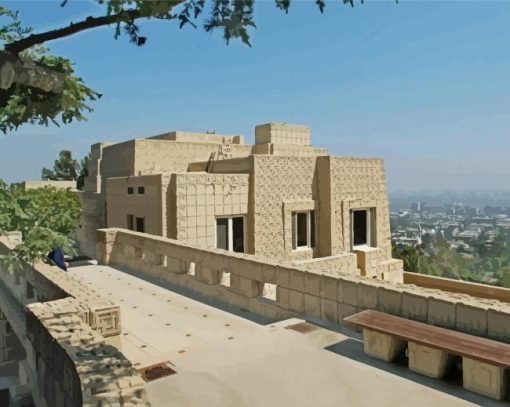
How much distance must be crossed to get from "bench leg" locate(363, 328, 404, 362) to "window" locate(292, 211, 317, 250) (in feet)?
43.8

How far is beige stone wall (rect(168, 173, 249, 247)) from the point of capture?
15797mm

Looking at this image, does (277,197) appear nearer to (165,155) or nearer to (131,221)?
(131,221)

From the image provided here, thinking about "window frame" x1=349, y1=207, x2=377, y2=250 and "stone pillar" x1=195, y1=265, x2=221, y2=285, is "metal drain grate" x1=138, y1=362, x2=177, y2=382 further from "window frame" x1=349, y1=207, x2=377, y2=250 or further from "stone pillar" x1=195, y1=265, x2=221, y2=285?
"window frame" x1=349, y1=207, x2=377, y2=250

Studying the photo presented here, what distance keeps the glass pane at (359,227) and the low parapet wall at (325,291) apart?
11.7 m

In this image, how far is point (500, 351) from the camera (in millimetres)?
4559

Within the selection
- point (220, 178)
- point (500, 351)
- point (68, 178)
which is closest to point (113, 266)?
point (220, 178)

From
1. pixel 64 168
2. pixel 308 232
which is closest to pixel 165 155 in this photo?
pixel 308 232

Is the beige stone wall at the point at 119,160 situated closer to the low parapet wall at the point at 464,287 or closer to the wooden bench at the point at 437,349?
the low parapet wall at the point at 464,287

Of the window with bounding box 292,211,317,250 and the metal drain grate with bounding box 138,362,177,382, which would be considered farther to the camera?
the window with bounding box 292,211,317,250

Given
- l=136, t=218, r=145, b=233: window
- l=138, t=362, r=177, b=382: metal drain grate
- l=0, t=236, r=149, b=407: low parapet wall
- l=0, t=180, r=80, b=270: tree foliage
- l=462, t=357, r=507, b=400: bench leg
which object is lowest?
l=138, t=362, r=177, b=382: metal drain grate

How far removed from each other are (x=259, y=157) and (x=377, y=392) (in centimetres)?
1352

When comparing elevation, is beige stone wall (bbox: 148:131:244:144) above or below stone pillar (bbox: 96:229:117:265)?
above

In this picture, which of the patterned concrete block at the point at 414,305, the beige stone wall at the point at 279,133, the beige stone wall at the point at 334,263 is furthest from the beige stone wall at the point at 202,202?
the beige stone wall at the point at 279,133

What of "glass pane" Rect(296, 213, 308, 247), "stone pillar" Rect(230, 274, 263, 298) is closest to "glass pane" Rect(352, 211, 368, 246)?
"glass pane" Rect(296, 213, 308, 247)
